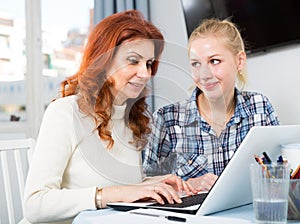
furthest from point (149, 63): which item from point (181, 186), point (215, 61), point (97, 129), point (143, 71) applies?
point (215, 61)

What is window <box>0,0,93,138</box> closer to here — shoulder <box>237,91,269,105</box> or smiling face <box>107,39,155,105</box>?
shoulder <box>237,91,269,105</box>

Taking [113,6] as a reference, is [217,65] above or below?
below

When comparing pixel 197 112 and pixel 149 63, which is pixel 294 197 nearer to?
pixel 149 63

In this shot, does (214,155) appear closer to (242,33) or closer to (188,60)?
(188,60)

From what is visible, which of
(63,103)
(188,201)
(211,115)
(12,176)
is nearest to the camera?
(188,201)

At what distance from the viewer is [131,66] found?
112 centimetres

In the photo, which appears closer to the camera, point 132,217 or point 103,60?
point 132,217

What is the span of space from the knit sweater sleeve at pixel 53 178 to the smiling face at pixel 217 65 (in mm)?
605

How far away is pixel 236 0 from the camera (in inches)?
84.1

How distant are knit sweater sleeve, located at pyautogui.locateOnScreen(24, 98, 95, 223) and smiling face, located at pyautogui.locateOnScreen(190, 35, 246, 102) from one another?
0.61 m

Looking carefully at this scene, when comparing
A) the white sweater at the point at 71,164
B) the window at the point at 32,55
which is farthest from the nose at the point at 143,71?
the window at the point at 32,55

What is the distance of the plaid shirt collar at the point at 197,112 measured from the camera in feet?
5.26

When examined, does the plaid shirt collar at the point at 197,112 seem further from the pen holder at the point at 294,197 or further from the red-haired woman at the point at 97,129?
the pen holder at the point at 294,197

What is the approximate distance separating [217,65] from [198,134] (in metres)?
0.30
